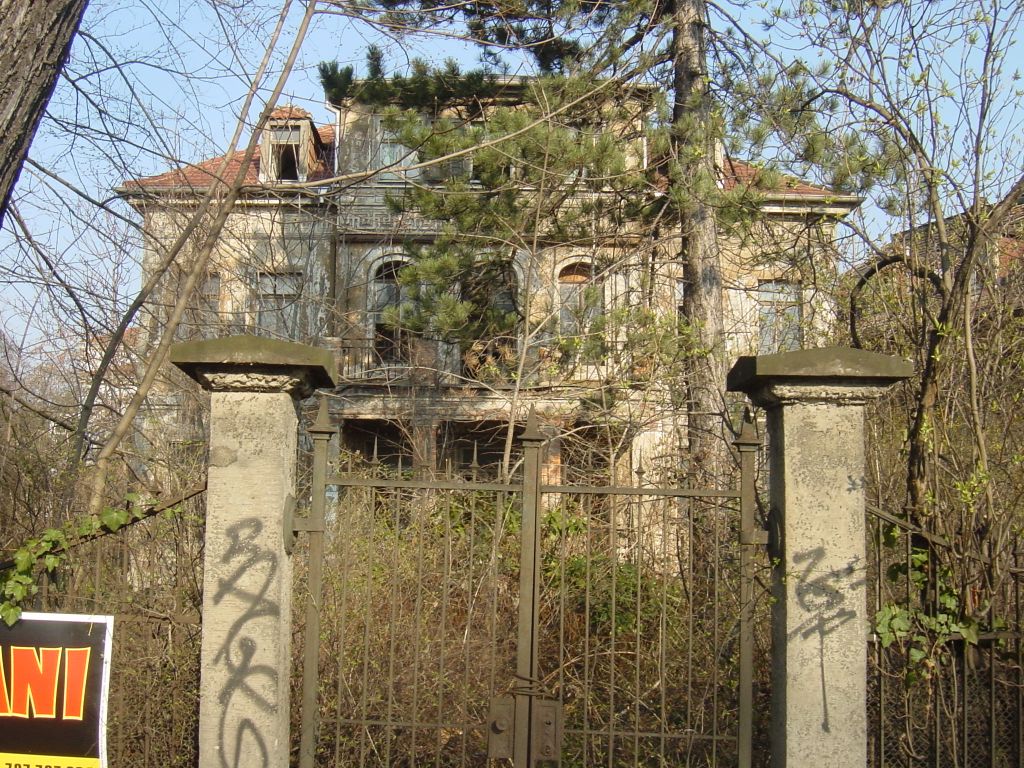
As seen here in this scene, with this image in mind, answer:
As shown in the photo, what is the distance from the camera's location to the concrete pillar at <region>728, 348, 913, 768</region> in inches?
143

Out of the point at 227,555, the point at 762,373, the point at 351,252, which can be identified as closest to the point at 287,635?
the point at 227,555

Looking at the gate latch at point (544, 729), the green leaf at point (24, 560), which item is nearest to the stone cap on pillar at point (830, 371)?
the gate latch at point (544, 729)

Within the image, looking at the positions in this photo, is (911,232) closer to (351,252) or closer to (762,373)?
(762,373)

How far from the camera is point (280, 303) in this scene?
14.0m

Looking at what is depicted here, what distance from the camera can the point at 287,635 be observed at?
3.90 m

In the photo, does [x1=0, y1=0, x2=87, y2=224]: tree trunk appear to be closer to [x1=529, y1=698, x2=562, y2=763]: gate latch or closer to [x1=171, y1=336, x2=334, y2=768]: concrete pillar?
[x1=171, y1=336, x2=334, y2=768]: concrete pillar

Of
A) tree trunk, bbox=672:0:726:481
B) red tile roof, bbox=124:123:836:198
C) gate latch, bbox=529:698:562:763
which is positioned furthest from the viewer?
tree trunk, bbox=672:0:726:481

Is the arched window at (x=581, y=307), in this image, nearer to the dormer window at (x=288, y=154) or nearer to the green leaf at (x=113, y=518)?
the green leaf at (x=113, y=518)

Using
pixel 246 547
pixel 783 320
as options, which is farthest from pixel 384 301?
pixel 246 547

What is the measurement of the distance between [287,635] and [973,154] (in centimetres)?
423

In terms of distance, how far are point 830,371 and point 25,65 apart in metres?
3.13

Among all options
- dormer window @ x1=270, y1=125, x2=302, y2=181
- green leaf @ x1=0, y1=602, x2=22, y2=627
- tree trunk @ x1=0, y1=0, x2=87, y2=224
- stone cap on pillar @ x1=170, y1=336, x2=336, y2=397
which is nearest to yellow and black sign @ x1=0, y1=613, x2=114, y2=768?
green leaf @ x1=0, y1=602, x2=22, y2=627

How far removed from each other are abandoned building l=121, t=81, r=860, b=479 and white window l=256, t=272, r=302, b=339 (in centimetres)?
5

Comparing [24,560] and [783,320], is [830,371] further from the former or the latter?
[783,320]
